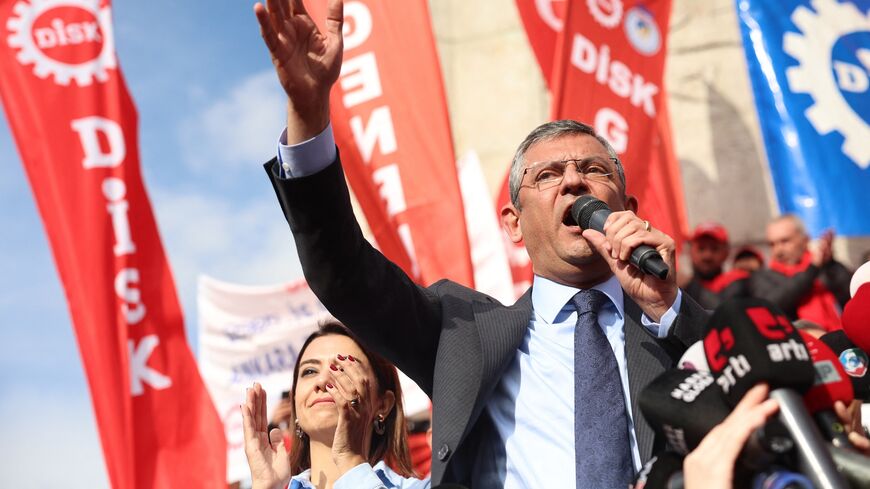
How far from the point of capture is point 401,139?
17.4 ft

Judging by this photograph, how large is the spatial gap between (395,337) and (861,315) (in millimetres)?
1031

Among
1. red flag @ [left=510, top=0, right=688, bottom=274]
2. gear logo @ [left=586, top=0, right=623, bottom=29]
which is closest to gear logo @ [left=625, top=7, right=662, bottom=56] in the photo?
red flag @ [left=510, top=0, right=688, bottom=274]

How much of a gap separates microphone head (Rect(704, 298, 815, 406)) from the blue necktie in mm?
709

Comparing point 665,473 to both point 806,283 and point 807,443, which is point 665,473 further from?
point 806,283

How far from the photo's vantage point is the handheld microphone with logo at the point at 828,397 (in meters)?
1.49

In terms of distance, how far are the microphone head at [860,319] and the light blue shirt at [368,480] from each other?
147 centimetres

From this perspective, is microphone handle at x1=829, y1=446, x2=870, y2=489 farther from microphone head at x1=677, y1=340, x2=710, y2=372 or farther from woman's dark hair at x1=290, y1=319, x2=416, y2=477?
woman's dark hair at x1=290, y1=319, x2=416, y2=477

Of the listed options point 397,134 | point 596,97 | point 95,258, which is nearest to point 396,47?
point 397,134

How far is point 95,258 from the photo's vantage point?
5.15 m

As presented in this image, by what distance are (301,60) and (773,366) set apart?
119 cm

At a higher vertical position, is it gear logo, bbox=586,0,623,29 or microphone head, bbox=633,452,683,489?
microphone head, bbox=633,452,683,489

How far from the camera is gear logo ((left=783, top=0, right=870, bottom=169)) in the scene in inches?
241

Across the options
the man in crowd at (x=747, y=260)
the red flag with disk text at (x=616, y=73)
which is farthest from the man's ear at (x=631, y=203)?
the man in crowd at (x=747, y=260)

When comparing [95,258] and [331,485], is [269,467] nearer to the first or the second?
[331,485]
